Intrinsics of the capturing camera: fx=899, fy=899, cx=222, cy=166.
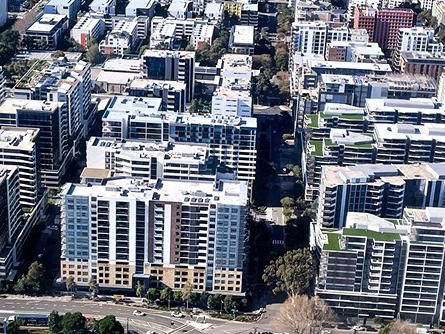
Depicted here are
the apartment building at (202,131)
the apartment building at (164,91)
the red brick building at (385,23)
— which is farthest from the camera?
the red brick building at (385,23)

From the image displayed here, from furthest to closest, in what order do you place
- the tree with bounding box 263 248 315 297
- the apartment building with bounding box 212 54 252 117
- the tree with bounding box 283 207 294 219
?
the apartment building with bounding box 212 54 252 117 < the tree with bounding box 283 207 294 219 < the tree with bounding box 263 248 315 297

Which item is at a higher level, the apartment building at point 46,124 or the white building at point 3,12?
the white building at point 3,12

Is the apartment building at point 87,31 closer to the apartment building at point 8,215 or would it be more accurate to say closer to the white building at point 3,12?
the white building at point 3,12

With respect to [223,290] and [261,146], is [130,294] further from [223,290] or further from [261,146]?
[261,146]

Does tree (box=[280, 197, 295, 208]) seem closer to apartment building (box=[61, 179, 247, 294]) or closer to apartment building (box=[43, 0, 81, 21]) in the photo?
apartment building (box=[61, 179, 247, 294])

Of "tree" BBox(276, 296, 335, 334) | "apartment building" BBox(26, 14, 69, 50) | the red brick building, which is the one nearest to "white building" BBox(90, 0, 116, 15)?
"apartment building" BBox(26, 14, 69, 50)

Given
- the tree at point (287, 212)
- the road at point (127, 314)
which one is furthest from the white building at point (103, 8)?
the road at point (127, 314)

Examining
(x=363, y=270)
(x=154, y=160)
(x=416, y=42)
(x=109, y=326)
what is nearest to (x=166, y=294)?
(x=109, y=326)
